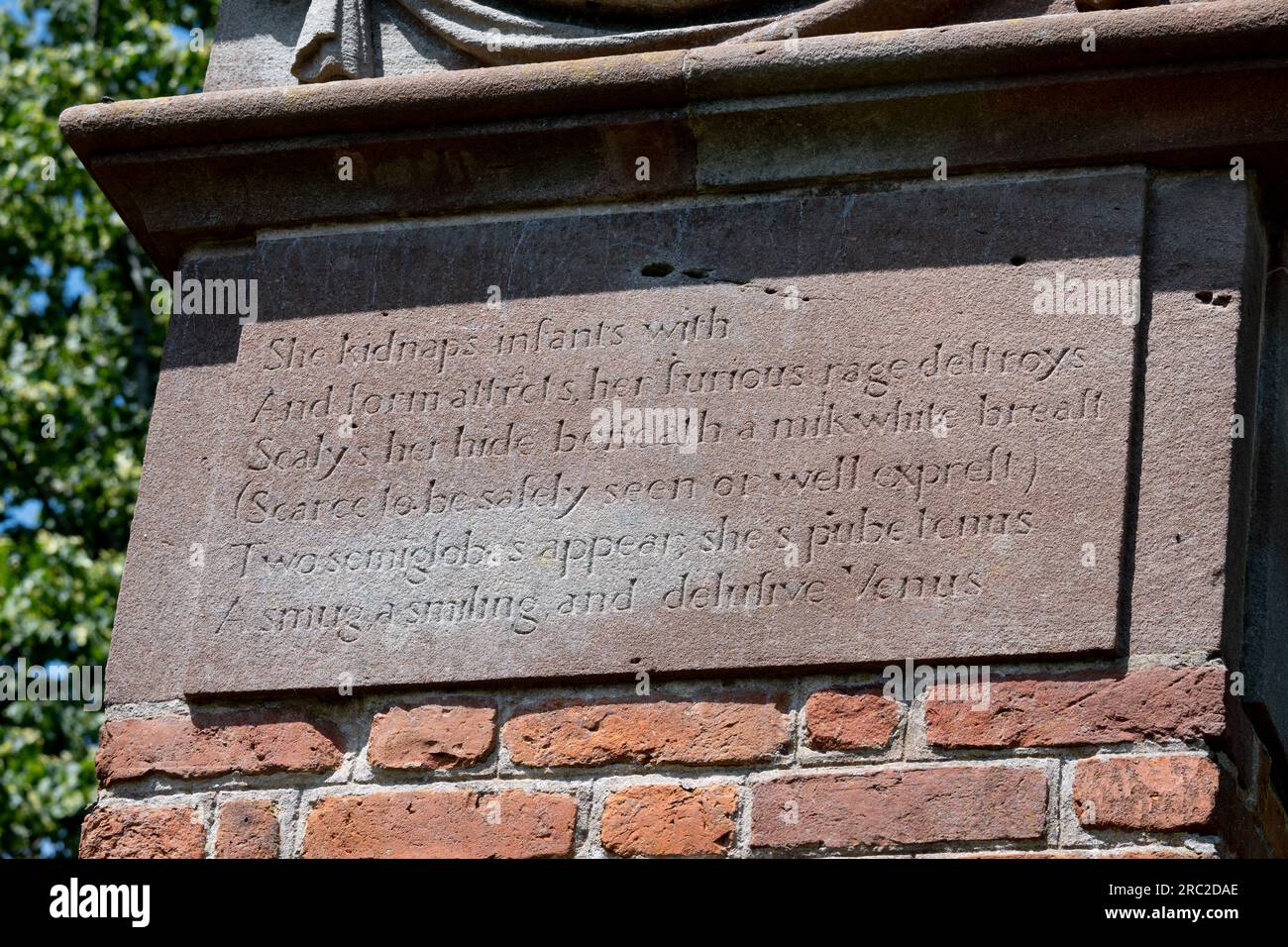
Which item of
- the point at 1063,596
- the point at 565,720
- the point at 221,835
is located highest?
the point at 1063,596

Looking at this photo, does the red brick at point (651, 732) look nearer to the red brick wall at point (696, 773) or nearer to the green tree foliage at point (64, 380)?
the red brick wall at point (696, 773)

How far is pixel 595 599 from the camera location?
3.51 m

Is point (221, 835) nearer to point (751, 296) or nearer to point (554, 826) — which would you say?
point (554, 826)

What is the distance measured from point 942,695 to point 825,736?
18 cm

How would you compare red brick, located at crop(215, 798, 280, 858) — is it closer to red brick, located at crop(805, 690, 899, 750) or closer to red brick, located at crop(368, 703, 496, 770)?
red brick, located at crop(368, 703, 496, 770)

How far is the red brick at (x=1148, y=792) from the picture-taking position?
3146 mm

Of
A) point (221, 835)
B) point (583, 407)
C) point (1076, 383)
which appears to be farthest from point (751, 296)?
point (221, 835)

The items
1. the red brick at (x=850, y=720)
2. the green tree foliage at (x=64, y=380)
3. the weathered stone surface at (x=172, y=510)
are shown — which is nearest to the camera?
the red brick at (x=850, y=720)

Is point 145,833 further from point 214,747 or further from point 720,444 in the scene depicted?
point 720,444

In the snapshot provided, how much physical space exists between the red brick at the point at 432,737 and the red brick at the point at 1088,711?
697 mm

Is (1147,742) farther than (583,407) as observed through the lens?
No

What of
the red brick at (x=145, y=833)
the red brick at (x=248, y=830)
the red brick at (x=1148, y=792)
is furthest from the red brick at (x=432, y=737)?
the red brick at (x=1148, y=792)

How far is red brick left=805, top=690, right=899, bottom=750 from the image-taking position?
334 cm

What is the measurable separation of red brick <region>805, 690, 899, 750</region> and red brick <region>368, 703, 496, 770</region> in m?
0.51
